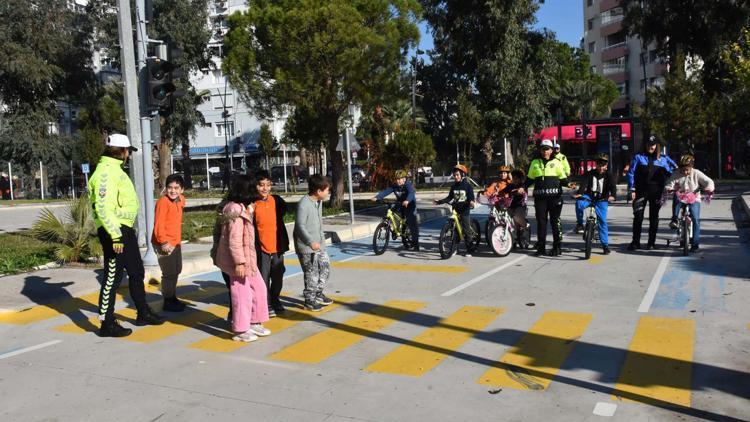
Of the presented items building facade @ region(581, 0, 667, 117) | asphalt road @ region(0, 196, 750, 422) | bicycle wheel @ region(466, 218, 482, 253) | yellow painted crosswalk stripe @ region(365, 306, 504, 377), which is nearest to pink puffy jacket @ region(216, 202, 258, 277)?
asphalt road @ region(0, 196, 750, 422)

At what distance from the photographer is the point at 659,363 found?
5.45m

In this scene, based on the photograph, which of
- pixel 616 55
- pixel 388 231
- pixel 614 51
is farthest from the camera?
pixel 614 51

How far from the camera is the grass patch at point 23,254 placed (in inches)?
424

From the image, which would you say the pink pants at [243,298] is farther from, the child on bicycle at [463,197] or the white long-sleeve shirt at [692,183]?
the white long-sleeve shirt at [692,183]

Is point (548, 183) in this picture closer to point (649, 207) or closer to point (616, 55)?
point (649, 207)

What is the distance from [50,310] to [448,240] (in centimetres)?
631

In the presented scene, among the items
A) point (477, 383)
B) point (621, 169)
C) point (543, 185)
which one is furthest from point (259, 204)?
point (621, 169)

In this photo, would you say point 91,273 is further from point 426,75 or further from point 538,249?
point 426,75

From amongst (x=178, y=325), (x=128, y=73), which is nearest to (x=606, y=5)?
(x=128, y=73)

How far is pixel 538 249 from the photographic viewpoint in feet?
37.7

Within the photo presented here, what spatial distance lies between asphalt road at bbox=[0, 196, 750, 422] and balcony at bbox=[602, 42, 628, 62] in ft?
207

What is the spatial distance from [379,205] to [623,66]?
5314cm

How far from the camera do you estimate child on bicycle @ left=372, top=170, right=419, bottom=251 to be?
12234 mm

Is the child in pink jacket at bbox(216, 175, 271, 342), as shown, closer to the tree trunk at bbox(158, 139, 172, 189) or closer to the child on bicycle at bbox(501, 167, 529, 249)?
the child on bicycle at bbox(501, 167, 529, 249)
